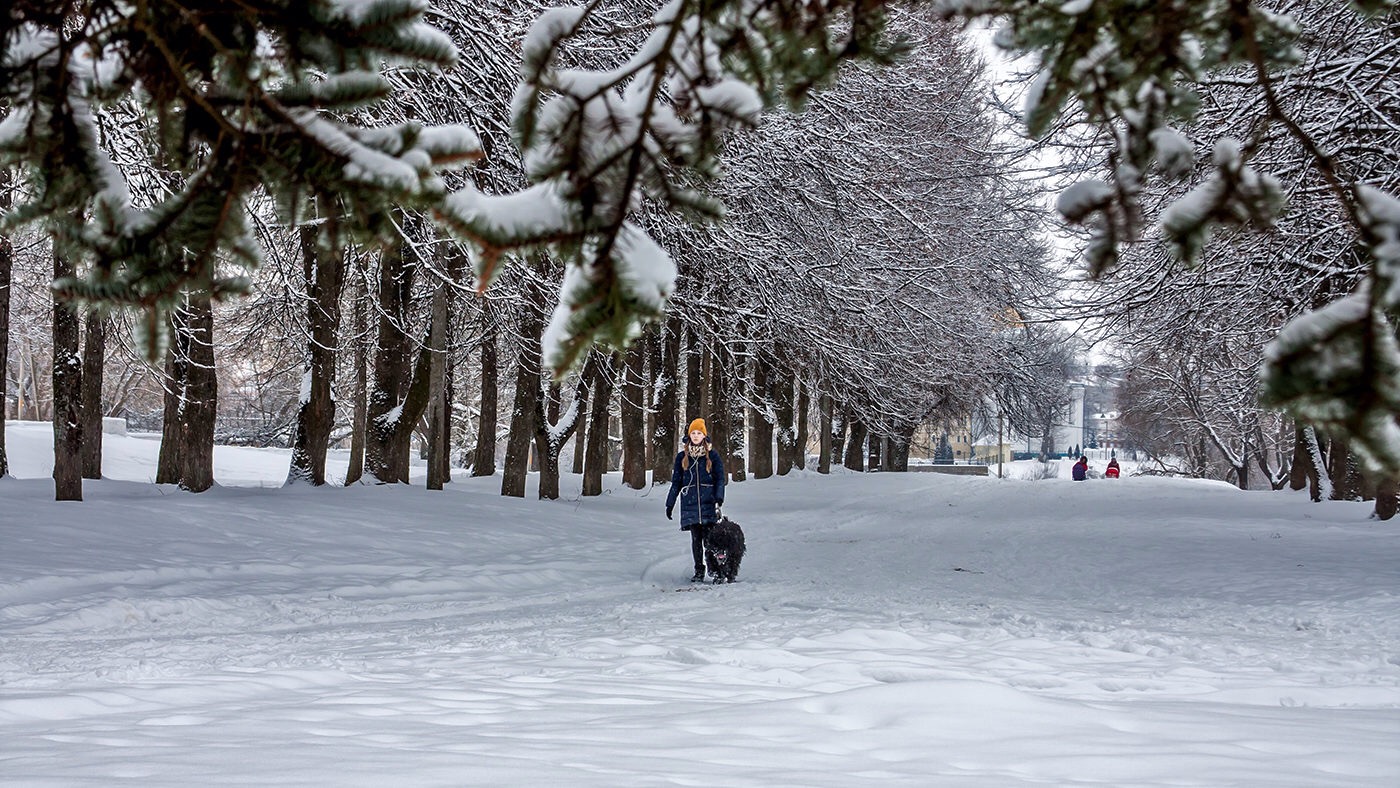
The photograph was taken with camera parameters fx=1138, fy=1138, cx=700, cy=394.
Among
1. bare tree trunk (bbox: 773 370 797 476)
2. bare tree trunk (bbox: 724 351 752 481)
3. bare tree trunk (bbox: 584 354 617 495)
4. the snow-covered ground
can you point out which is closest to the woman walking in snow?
the snow-covered ground

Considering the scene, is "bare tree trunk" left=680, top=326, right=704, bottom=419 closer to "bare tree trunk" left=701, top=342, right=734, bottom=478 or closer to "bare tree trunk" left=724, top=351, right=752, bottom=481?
"bare tree trunk" left=724, top=351, right=752, bottom=481

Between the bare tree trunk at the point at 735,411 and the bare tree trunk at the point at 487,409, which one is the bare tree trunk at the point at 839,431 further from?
the bare tree trunk at the point at 487,409

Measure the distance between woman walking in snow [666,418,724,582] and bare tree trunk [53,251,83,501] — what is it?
22.2 feet

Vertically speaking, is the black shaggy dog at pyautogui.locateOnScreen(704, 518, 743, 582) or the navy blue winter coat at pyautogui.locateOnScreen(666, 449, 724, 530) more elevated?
the navy blue winter coat at pyautogui.locateOnScreen(666, 449, 724, 530)

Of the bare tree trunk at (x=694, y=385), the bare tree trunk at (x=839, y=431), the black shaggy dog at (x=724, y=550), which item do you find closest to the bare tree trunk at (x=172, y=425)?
the black shaggy dog at (x=724, y=550)

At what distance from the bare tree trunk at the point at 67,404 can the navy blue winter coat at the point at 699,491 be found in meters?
6.76

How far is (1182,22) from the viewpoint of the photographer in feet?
7.91

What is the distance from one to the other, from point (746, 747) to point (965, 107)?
22086 millimetres

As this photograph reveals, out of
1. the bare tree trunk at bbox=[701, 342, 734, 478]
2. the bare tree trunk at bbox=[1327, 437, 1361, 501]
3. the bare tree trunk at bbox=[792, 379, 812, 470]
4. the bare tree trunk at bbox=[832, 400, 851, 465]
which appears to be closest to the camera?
the bare tree trunk at bbox=[1327, 437, 1361, 501]

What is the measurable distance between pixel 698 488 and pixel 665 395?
12840mm

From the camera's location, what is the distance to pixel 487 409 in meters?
25.4

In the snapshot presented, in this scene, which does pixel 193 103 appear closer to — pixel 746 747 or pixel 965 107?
pixel 746 747

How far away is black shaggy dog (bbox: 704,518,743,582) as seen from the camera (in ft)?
39.0

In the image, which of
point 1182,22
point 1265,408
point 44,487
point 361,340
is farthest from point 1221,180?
point 361,340
